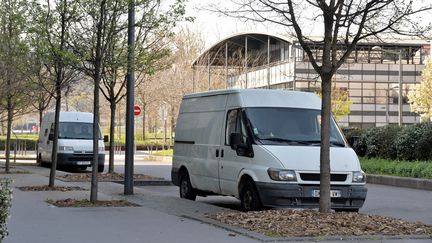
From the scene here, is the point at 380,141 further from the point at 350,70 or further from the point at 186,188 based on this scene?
the point at 350,70

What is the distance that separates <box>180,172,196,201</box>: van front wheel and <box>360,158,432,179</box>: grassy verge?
9192 mm

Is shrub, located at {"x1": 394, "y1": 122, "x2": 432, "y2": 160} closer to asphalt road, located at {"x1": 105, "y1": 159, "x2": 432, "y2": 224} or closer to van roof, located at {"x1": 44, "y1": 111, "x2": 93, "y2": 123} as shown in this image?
asphalt road, located at {"x1": 105, "y1": 159, "x2": 432, "y2": 224}

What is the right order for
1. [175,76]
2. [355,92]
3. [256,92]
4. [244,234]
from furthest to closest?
[355,92]
[175,76]
[256,92]
[244,234]

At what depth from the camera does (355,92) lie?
228 feet

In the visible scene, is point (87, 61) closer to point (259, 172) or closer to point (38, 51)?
point (38, 51)

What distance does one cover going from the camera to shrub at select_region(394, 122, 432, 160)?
24969mm

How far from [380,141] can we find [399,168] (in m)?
4.90

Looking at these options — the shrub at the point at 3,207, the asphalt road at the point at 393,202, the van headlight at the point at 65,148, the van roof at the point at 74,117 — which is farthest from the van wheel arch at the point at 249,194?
the van roof at the point at 74,117

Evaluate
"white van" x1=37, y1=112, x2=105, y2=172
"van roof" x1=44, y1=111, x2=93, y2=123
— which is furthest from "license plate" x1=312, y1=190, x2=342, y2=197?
A: "van roof" x1=44, y1=111, x2=93, y2=123

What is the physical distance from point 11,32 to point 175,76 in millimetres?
32889

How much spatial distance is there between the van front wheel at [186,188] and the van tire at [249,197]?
8.64ft

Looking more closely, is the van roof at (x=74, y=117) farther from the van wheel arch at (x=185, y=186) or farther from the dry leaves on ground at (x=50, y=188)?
the van wheel arch at (x=185, y=186)

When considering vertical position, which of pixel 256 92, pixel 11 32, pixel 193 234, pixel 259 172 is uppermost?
pixel 11 32

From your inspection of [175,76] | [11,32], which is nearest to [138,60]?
[11,32]
